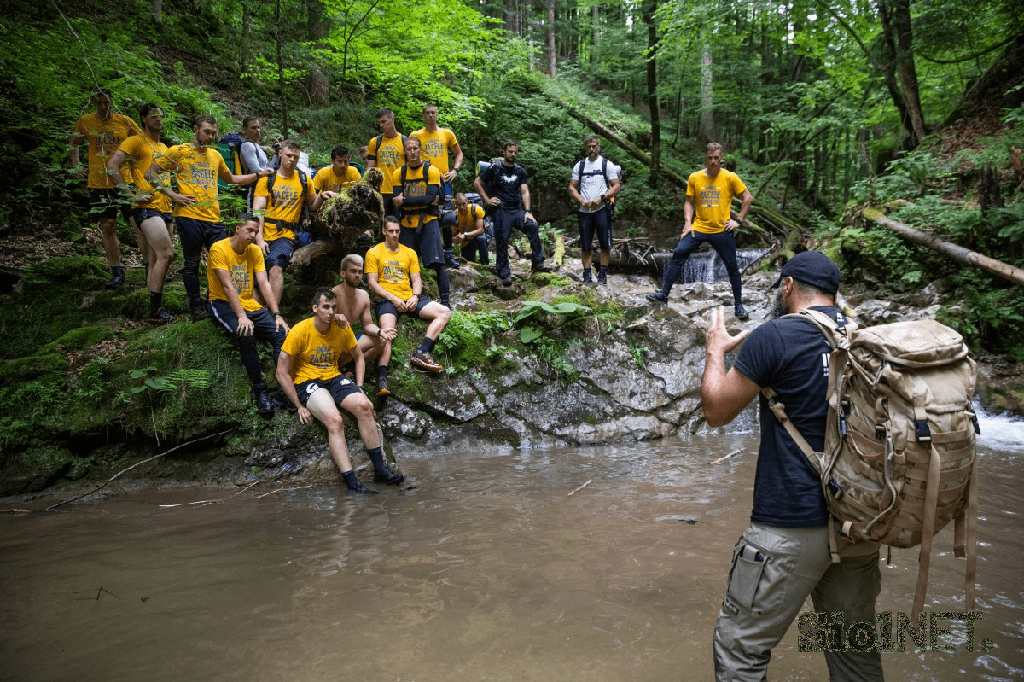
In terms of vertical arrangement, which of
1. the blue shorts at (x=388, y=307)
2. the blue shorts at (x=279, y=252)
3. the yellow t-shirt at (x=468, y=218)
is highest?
the yellow t-shirt at (x=468, y=218)

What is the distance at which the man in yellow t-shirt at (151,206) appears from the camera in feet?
23.8

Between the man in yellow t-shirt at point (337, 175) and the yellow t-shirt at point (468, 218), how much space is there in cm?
361

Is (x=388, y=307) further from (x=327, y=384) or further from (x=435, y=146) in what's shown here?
(x=435, y=146)

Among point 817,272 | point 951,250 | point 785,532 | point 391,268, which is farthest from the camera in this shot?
point 951,250

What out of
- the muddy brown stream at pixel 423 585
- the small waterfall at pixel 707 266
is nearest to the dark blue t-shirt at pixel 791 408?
the muddy brown stream at pixel 423 585

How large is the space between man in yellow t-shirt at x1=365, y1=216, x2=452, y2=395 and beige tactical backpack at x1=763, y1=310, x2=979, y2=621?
6075 mm

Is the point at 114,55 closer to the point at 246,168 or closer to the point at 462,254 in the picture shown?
the point at 246,168

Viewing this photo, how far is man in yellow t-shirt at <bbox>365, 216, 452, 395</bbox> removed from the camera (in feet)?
25.7

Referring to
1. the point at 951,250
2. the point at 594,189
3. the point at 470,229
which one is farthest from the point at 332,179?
the point at 951,250

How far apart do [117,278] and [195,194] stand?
1909mm

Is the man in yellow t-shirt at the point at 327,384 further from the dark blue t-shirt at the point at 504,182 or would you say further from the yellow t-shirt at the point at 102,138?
the dark blue t-shirt at the point at 504,182

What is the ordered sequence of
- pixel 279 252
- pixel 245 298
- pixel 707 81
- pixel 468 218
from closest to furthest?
pixel 245 298 → pixel 279 252 → pixel 468 218 → pixel 707 81

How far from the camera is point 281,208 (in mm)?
Result: 7887

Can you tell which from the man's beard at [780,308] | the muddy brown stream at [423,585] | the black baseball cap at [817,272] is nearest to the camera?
the black baseball cap at [817,272]
